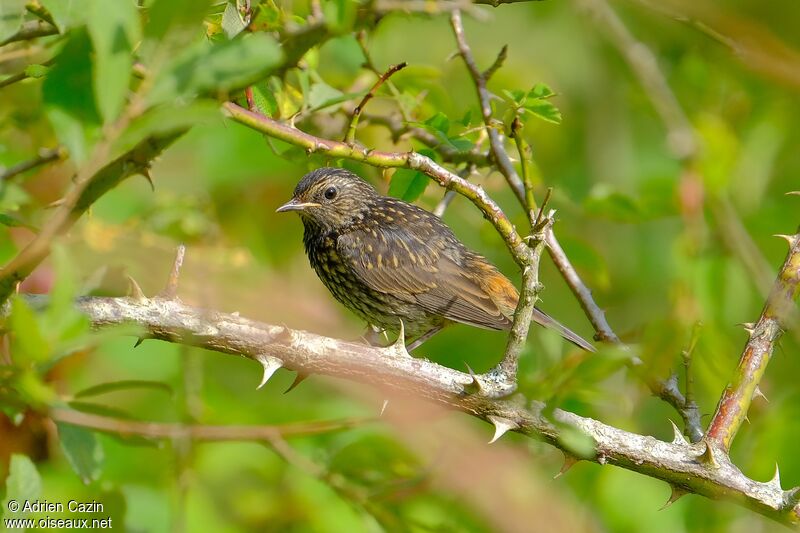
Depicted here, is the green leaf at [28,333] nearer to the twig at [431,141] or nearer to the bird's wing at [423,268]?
the twig at [431,141]

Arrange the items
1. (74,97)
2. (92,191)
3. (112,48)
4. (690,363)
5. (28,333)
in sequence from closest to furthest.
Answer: (112,48) < (28,333) < (74,97) < (92,191) < (690,363)

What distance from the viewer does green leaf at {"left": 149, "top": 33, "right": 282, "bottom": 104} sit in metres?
1.84

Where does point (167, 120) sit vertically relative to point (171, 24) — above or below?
below

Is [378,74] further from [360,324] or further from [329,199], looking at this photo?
[360,324]

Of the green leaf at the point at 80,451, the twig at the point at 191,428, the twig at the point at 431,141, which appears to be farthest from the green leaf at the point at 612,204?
the green leaf at the point at 80,451

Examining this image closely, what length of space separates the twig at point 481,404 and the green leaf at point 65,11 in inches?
40.2

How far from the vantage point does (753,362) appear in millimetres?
3553

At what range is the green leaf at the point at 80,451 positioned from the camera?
305cm

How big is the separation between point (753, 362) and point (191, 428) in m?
1.98

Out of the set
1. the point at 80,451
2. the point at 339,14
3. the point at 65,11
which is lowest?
the point at 80,451

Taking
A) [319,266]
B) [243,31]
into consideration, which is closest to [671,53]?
[319,266]

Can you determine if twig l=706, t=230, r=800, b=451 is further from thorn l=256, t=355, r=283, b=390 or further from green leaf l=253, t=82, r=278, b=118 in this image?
green leaf l=253, t=82, r=278, b=118

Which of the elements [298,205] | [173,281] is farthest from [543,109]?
[298,205]

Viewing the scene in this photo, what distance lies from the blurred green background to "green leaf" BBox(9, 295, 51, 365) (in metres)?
0.12
